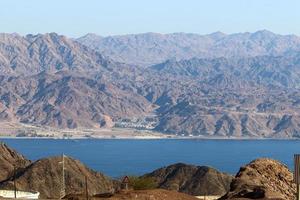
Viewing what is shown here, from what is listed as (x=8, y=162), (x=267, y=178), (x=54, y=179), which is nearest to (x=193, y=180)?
(x=54, y=179)

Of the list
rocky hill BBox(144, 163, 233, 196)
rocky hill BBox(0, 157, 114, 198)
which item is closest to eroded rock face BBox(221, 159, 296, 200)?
rocky hill BBox(0, 157, 114, 198)

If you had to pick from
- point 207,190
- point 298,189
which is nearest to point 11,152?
point 207,190

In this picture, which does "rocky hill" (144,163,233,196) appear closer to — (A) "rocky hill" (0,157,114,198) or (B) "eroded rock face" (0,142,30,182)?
(A) "rocky hill" (0,157,114,198)

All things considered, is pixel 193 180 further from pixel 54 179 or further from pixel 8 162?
pixel 8 162

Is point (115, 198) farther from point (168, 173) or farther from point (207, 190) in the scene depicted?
point (168, 173)

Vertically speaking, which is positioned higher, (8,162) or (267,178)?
(267,178)

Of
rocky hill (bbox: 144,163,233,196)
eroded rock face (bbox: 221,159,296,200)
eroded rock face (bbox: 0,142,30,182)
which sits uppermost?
eroded rock face (bbox: 221,159,296,200)
